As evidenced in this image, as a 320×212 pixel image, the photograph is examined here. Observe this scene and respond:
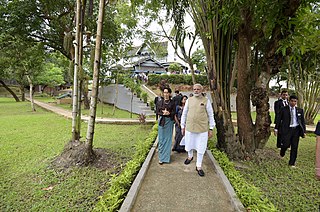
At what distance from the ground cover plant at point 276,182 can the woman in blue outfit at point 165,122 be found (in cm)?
118

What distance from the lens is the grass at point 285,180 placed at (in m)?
3.36

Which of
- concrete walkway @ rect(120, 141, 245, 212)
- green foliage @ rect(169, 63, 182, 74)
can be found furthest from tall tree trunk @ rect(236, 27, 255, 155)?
green foliage @ rect(169, 63, 182, 74)

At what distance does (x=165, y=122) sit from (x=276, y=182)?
2.43 m

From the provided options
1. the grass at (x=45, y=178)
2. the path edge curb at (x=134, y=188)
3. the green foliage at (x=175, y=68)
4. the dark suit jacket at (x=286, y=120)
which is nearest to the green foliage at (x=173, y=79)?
the green foliage at (x=175, y=68)

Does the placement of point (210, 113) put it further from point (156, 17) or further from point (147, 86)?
point (147, 86)

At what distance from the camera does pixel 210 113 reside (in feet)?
12.8

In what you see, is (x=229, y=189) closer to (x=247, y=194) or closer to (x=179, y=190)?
(x=247, y=194)

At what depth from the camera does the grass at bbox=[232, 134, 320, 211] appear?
336 centimetres

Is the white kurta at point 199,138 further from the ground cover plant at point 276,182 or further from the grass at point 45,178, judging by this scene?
the grass at point 45,178

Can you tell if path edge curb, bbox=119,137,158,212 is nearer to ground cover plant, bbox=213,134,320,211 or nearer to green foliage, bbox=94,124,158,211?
green foliage, bbox=94,124,158,211

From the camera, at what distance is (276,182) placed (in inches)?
160

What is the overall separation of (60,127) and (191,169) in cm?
701

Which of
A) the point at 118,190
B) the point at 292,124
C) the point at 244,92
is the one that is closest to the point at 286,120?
the point at 292,124

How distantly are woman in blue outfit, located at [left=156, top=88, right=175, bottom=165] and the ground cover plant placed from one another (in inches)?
46.6
